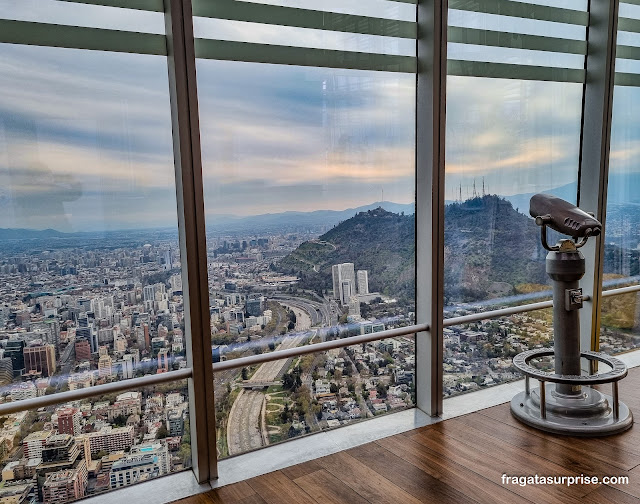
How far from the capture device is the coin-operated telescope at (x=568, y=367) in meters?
3.09

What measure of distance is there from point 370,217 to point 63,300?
1.69 metres

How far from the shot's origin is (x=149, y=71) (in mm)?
2525

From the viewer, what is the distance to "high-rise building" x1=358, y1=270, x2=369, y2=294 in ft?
10.6

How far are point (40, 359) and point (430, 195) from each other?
221cm

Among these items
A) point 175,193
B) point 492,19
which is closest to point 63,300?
point 175,193

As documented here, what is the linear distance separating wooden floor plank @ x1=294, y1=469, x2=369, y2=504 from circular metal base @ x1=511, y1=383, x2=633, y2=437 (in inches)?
50.7

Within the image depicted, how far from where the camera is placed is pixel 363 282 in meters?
3.25

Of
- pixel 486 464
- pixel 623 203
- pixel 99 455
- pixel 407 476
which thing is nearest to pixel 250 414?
pixel 99 455

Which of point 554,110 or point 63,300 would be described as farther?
point 554,110

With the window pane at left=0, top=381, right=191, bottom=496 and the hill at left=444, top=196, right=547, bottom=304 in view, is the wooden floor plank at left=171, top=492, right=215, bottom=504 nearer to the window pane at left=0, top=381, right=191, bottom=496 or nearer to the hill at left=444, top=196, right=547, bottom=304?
the window pane at left=0, top=381, right=191, bottom=496

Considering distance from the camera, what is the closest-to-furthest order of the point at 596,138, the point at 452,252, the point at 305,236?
the point at 305,236, the point at 452,252, the point at 596,138

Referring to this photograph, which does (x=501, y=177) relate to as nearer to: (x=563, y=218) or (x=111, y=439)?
(x=563, y=218)

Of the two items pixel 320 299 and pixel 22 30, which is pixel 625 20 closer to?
pixel 320 299

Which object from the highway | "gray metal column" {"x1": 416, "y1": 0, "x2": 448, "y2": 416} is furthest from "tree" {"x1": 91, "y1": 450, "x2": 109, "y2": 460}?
"gray metal column" {"x1": 416, "y1": 0, "x2": 448, "y2": 416}
